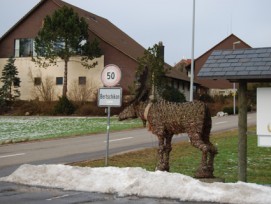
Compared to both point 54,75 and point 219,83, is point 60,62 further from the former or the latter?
point 219,83

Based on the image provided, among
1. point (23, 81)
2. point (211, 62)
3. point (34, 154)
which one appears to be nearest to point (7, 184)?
point (211, 62)

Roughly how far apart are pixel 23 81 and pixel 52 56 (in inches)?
348

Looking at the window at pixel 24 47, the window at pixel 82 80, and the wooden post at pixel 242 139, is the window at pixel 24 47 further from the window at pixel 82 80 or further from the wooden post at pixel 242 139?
the wooden post at pixel 242 139

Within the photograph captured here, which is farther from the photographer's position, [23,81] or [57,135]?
[23,81]

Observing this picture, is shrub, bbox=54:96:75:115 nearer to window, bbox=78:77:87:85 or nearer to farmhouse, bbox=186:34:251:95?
window, bbox=78:77:87:85

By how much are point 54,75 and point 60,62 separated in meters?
1.67

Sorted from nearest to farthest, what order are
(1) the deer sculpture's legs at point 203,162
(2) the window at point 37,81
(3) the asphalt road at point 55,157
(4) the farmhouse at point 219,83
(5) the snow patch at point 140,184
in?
(5) the snow patch at point 140,184 < (3) the asphalt road at point 55,157 < (1) the deer sculpture's legs at point 203,162 < (2) the window at point 37,81 < (4) the farmhouse at point 219,83

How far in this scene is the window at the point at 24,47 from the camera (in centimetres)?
5862

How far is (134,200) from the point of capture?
921 centimetres

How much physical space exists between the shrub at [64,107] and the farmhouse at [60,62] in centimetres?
355

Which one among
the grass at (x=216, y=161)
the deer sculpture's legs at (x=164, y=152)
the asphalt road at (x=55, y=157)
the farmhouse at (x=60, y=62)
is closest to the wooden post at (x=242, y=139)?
the grass at (x=216, y=161)

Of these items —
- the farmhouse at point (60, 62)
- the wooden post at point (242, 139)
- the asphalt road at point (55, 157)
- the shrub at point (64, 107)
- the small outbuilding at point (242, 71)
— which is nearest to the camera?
the asphalt road at point (55, 157)

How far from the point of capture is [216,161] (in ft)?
50.2

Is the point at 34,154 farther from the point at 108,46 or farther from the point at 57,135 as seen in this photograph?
the point at 108,46
